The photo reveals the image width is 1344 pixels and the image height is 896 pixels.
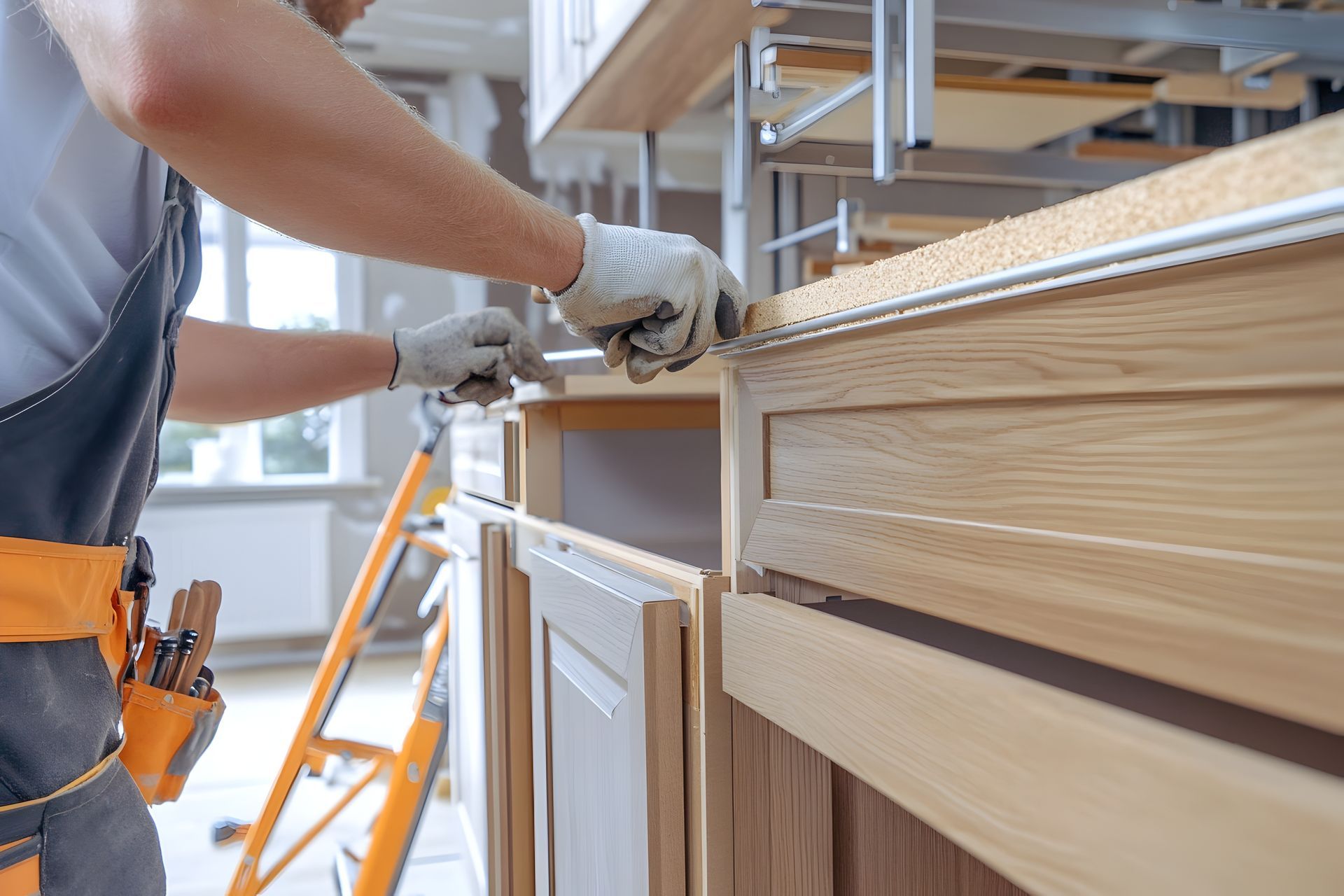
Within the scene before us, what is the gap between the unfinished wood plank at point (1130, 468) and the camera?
12.6 inches

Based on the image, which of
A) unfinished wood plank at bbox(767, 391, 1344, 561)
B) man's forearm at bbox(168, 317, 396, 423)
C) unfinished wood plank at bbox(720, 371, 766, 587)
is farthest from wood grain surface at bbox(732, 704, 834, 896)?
man's forearm at bbox(168, 317, 396, 423)

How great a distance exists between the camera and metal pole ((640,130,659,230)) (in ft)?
5.15

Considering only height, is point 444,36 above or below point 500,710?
above

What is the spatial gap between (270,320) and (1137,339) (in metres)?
4.44

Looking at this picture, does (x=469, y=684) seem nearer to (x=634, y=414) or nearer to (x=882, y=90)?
(x=634, y=414)

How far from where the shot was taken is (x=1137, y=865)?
36cm

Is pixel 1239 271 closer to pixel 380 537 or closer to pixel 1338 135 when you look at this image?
pixel 1338 135

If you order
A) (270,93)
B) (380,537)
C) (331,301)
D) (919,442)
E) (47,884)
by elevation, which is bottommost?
(47,884)

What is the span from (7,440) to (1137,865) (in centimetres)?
77

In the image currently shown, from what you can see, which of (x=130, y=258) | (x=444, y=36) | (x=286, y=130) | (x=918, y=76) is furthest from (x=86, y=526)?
(x=444, y=36)

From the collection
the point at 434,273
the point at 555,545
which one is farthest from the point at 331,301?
the point at 555,545

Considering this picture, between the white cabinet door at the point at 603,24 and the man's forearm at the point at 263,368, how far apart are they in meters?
0.56

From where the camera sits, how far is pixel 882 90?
0.90 metres

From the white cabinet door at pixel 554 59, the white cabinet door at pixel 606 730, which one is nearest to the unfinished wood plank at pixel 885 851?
the white cabinet door at pixel 606 730
